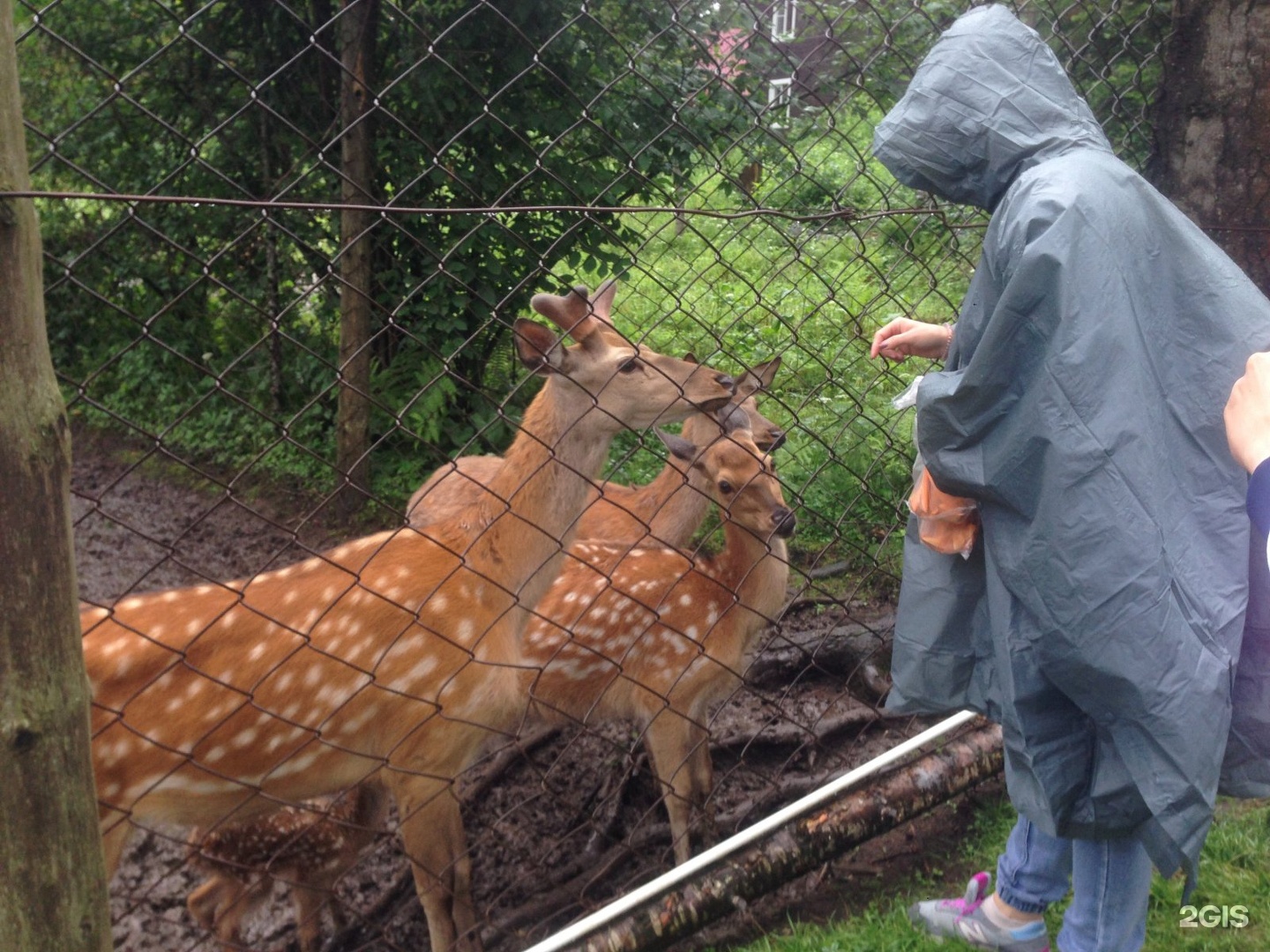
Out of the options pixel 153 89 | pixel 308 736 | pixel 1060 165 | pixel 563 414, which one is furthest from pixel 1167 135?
pixel 153 89

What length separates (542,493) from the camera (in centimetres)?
342

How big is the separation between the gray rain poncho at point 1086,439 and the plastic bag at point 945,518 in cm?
9

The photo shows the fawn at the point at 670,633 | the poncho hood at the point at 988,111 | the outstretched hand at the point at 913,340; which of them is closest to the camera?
the poncho hood at the point at 988,111

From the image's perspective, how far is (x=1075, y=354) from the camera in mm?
2105

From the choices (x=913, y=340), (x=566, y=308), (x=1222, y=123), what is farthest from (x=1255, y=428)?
(x=1222, y=123)

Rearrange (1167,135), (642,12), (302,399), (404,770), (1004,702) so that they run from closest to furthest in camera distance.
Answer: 1. (1004,702)
2. (404,770)
3. (1167,135)
4. (642,12)
5. (302,399)

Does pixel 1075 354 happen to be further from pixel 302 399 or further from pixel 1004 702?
pixel 302 399

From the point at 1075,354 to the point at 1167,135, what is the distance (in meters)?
2.16

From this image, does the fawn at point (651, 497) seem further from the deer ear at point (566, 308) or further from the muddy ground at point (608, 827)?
the deer ear at point (566, 308)

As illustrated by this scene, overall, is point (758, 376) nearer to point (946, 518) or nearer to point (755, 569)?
point (755, 569)

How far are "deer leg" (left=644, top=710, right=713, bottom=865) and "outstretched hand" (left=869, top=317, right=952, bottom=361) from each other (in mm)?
1570

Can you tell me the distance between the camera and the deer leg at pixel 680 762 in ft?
12.6

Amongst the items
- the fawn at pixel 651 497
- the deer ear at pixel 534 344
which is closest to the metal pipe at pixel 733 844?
the deer ear at pixel 534 344

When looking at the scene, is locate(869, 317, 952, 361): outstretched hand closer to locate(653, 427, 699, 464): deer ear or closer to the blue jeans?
the blue jeans
